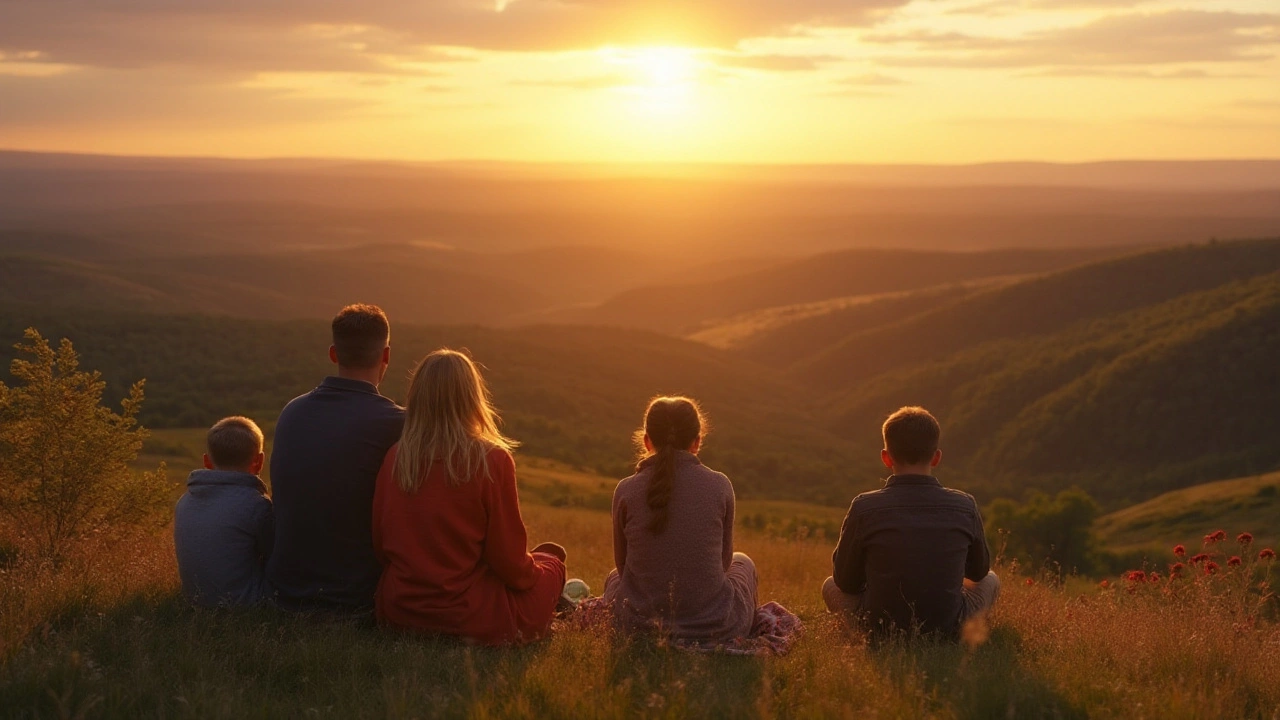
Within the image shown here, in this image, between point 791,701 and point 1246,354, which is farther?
point 1246,354

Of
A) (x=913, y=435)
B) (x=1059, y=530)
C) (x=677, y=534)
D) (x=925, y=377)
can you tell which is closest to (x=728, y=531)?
(x=677, y=534)

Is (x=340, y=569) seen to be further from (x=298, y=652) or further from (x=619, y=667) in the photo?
(x=619, y=667)

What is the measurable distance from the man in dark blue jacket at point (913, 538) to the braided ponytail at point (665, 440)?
1003 mm

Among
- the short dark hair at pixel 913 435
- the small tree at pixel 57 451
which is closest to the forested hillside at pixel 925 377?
the small tree at pixel 57 451

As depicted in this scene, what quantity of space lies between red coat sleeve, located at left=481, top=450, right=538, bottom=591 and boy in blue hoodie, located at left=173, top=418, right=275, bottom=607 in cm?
138

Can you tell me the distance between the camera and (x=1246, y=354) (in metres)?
77.6

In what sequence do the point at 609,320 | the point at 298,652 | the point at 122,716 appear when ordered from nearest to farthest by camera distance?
the point at 122,716 < the point at 298,652 < the point at 609,320

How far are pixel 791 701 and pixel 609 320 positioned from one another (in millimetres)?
188837

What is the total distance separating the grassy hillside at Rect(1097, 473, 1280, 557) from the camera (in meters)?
30.8

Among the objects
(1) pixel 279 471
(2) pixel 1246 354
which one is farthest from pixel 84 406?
(2) pixel 1246 354

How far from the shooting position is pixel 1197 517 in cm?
3416

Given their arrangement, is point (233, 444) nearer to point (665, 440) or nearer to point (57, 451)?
point (665, 440)

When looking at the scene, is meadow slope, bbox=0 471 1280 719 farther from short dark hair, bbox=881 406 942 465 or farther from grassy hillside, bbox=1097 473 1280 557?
grassy hillside, bbox=1097 473 1280 557

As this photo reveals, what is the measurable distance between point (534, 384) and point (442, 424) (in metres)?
74.5
